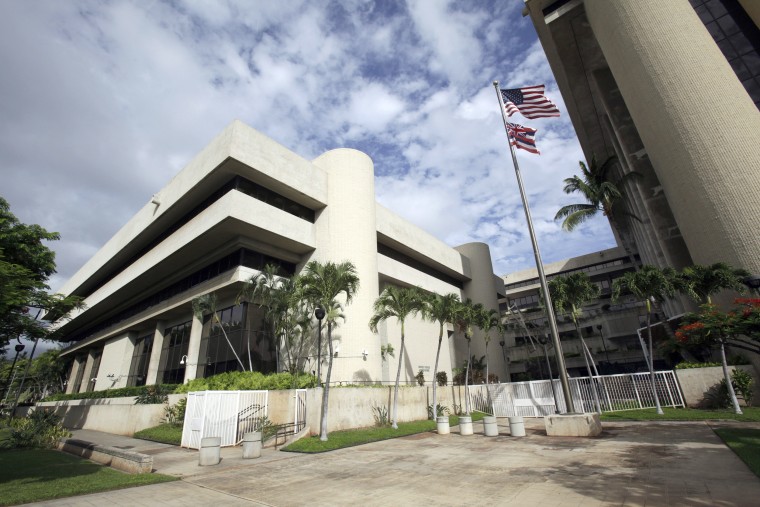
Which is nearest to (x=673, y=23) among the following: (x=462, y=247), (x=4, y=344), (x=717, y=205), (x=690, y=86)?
(x=690, y=86)

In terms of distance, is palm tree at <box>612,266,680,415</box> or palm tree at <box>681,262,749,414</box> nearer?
palm tree at <box>681,262,749,414</box>

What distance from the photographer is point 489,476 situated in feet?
30.9

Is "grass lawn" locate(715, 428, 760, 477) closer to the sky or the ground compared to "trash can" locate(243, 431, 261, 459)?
closer to the ground

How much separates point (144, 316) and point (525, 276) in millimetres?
58419

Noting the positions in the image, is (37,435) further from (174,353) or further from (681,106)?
(681,106)

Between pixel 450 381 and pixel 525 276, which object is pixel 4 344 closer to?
pixel 450 381

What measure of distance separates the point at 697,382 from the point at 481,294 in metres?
29.2

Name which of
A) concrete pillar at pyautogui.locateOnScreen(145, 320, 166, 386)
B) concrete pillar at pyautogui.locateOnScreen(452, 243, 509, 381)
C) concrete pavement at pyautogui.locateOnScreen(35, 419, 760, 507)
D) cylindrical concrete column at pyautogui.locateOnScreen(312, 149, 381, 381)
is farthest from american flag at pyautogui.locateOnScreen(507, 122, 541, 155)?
concrete pillar at pyautogui.locateOnScreen(145, 320, 166, 386)

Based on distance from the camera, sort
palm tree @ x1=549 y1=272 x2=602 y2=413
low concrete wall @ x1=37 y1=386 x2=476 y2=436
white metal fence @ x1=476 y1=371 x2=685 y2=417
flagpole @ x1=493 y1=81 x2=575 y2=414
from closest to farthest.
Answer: flagpole @ x1=493 y1=81 x2=575 y2=414, low concrete wall @ x1=37 y1=386 x2=476 y2=436, white metal fence @ x1=476 y1=371 x2=685 y2=417, palm tree @ x1=549 y1=272 x2=602 y2=413

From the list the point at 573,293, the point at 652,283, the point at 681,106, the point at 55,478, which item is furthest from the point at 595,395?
the point at 55,478

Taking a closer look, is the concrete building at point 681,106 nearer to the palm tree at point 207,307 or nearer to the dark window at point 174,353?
the palm tree at point 207,307

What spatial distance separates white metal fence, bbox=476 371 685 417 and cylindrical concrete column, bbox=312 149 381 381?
10079 mm

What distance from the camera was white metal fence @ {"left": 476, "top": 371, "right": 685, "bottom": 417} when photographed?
21641mm

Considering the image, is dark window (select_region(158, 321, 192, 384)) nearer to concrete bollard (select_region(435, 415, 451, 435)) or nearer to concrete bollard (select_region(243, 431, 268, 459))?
concrete bollard (select_region(243, 431, 268, 459))
